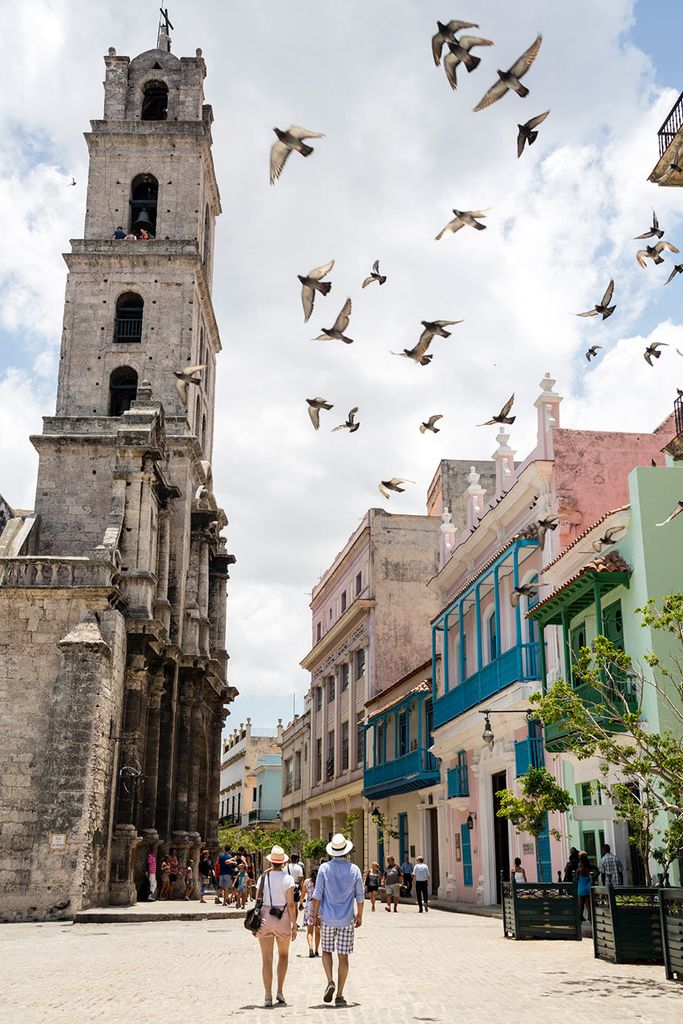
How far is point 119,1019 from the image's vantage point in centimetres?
819

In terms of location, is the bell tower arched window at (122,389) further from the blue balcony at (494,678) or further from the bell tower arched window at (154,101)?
the blue balcony at (494,678)

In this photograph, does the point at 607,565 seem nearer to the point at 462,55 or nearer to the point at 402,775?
the point at 462,55

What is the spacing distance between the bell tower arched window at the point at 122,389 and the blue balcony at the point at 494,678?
13493 mm

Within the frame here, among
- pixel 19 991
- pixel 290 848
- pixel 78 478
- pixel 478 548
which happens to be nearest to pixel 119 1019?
pixel 19 991

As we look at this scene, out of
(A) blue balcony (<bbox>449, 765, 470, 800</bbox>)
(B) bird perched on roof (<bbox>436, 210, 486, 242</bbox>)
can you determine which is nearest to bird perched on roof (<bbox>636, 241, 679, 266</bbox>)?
(B) bird perched on roof (<bbox>436, 210, 486, 242</bbox>)

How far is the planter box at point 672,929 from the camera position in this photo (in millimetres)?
10266

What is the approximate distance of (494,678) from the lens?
76.3ft

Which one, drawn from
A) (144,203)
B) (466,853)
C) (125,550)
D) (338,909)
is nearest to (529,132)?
(338,909)

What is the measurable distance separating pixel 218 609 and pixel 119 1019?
31133 millimetres

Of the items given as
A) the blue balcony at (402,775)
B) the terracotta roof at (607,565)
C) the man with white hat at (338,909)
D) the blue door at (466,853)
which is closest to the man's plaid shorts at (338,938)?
the man with white hat at (338,909)

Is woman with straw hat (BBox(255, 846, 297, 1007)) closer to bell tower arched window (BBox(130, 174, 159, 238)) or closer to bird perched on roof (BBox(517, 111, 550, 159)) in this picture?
bird perched on roof (BBox(517, 111, 550, 159))

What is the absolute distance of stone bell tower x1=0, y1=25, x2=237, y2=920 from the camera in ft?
69.9

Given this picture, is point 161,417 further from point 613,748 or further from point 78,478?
point 613,748

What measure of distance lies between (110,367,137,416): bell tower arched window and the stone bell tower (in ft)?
0.23
